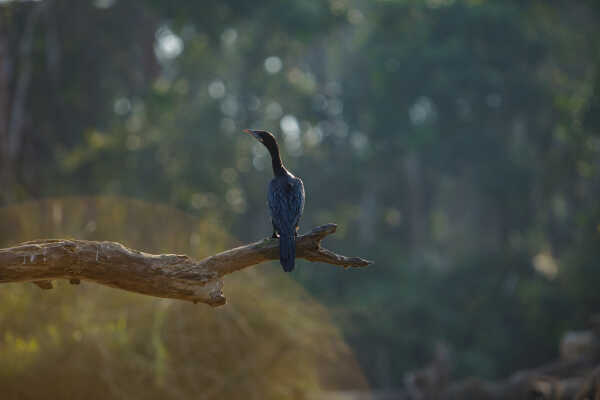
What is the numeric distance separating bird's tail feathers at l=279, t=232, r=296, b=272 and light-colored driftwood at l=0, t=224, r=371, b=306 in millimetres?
63

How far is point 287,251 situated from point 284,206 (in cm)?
102

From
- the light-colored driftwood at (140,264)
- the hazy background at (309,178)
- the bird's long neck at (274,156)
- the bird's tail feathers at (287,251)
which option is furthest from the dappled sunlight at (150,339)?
the bird's tail feathers at (287,251)

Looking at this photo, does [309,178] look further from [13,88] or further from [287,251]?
[287,251]

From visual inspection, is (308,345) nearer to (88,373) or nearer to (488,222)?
(88,373)

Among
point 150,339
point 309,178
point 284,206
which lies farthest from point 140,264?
point 309,178

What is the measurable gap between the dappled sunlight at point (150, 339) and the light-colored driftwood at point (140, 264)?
4.56 m

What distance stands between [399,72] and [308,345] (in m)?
16.2

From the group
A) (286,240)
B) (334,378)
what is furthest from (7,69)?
(286,240)

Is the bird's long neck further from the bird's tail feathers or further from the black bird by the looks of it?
the bird's tail feathers

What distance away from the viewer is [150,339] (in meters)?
9.43

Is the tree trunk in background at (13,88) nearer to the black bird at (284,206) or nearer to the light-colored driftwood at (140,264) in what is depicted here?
the black bird at (284,206)

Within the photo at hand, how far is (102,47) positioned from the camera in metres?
19.5

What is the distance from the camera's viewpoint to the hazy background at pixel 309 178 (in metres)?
9.79

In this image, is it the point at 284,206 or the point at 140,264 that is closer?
the point at 140,264
